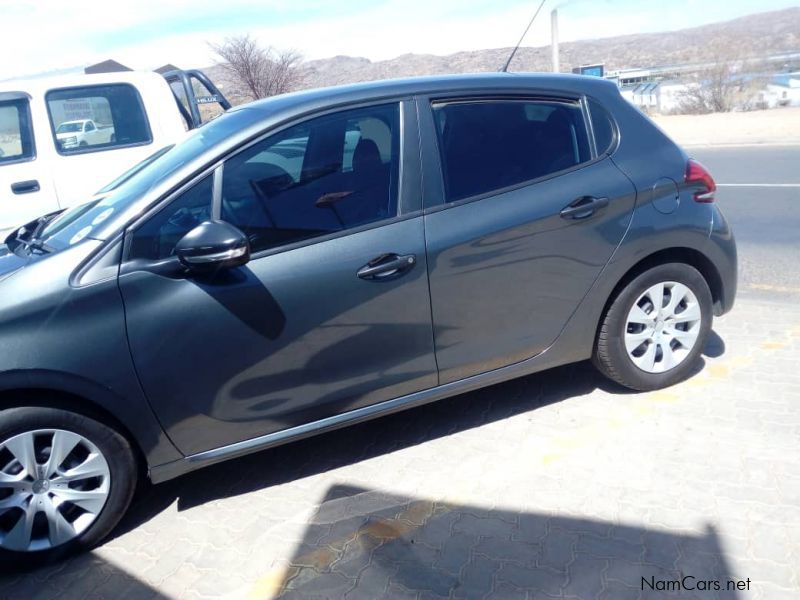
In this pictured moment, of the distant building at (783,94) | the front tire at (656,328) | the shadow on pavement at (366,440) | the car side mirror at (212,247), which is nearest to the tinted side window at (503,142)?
the front tire at (656,328)

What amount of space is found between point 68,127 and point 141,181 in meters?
3.61

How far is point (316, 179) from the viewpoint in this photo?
304 cm

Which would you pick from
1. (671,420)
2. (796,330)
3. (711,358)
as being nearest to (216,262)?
(671,420)

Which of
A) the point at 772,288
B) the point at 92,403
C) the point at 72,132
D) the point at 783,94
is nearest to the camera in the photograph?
the point at 92,403

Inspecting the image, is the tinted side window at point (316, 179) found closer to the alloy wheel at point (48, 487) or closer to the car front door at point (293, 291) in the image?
the car front door at point (293, 291)

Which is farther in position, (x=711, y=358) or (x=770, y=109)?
(x=770, y=109)

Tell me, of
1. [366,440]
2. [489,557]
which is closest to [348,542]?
[489,557]

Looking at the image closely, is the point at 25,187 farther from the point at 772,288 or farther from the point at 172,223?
the point at 772,288

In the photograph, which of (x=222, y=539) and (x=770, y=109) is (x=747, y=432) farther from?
(x=770, y=109)

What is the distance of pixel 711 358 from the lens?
421cm

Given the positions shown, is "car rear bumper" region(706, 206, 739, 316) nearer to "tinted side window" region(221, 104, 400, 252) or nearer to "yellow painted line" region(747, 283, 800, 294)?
"tinted side window" region(221, 104, 400, 252)

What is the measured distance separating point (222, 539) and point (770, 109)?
25762mm

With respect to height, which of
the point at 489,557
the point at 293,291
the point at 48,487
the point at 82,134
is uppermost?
the point at 82,134

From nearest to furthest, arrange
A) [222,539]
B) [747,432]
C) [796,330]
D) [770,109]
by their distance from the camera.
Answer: [222,539] < [747,432] < [796,330] < [770,109]
